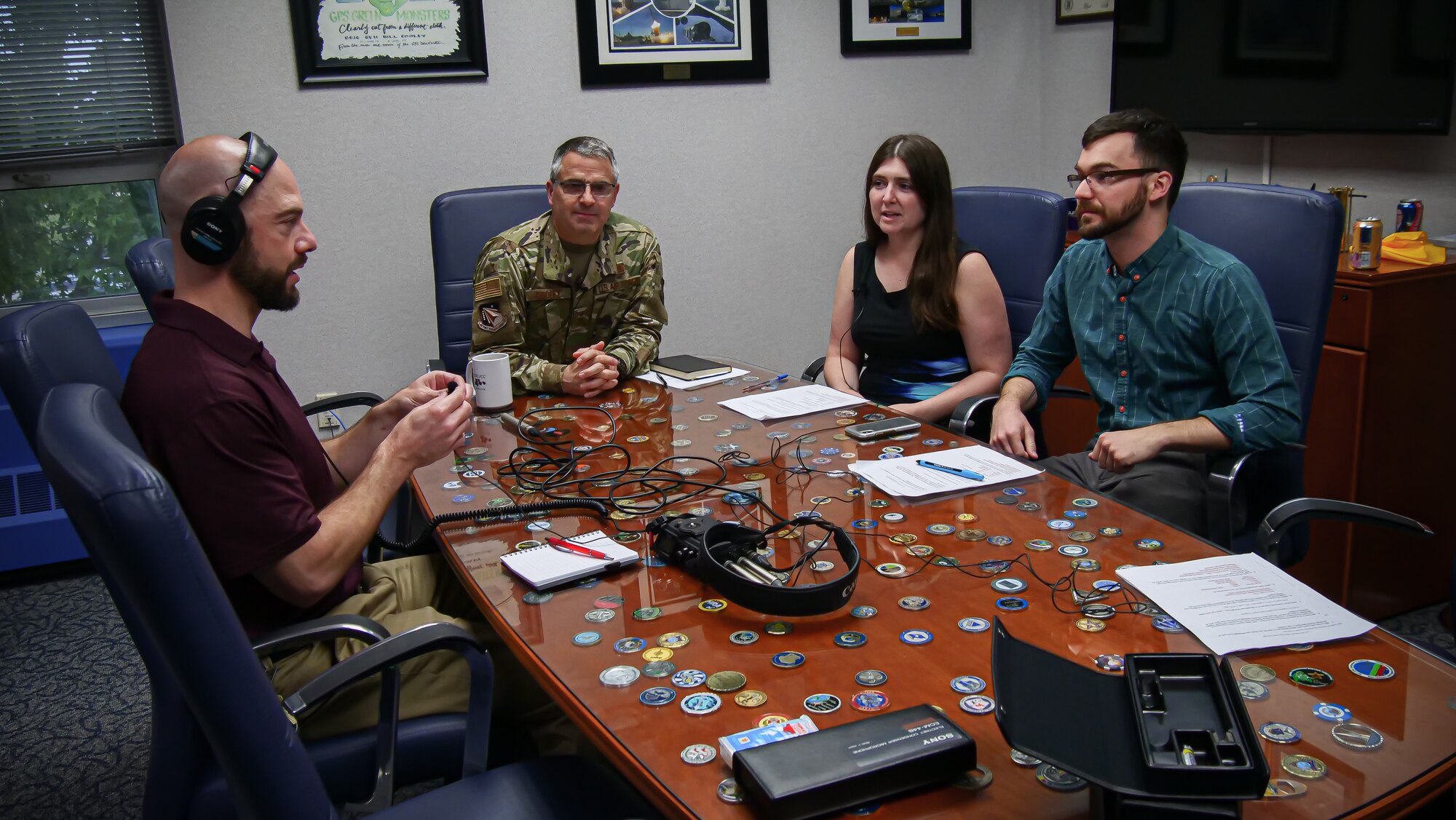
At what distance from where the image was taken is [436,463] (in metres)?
2.03

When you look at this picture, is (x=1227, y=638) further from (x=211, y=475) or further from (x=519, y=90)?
(x=519, y=90)

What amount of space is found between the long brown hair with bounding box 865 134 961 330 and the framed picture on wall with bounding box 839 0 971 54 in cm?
155

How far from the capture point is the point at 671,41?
12.7 ft

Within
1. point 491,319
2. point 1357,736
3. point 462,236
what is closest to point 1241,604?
point 1357,736

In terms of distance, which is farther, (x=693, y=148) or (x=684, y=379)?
(x=693, y=148)

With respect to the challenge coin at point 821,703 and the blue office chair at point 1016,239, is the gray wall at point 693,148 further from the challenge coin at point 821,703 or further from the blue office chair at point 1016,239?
the challenge coin at point 821,703

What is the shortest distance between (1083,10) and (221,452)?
145 inches

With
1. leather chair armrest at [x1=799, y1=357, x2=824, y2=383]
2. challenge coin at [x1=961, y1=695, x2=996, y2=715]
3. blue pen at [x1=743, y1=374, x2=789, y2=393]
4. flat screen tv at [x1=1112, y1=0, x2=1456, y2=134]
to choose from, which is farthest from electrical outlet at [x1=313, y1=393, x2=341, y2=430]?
challenge coin at [x1=961, y1=695, x2=996, y2=715]

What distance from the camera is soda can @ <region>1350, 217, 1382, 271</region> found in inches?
104

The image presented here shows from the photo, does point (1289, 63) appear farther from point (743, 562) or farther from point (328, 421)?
point (328, 421)

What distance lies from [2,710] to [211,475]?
174 centimetres

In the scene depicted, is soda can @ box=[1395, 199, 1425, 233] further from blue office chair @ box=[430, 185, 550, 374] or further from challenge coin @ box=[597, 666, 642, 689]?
challenge coin @ box=[597, 666, 642, 689]

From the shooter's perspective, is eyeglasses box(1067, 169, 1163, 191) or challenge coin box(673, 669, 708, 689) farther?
eyeglasses box(1067, 169, 1163, 191)

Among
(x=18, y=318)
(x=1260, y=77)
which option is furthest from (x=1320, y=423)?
(x=18, y=318)
